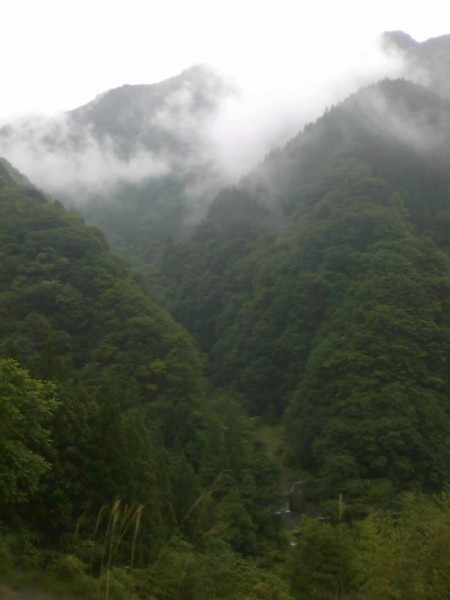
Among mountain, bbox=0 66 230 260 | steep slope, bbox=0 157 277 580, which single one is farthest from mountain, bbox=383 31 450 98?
steep slope, bbox=0 157 277 580

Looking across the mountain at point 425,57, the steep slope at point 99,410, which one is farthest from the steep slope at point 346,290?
the mountain at point 425,57

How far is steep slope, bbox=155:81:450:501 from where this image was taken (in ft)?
113

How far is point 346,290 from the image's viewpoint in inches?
1868

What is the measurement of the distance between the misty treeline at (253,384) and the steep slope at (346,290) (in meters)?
0.18

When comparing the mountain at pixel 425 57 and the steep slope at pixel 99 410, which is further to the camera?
the mountain at pixel 425 57

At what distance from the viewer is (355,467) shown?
32.3m

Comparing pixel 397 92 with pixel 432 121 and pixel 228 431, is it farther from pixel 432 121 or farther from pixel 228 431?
pixel 228 431

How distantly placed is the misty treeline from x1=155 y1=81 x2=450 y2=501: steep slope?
0.60 ft

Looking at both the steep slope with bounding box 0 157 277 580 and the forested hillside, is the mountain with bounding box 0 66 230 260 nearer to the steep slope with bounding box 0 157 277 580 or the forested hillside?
the steep slope with bounding box 0 157 277 580

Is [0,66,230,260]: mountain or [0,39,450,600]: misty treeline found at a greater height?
[0,66,230,260]: mountain

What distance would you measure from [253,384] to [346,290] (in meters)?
10.6

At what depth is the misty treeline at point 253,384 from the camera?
9492mm

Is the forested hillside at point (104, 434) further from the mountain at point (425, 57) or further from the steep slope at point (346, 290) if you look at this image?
the mountain at point (425, 57)

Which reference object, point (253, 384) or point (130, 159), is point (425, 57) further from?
point (253, 384)
